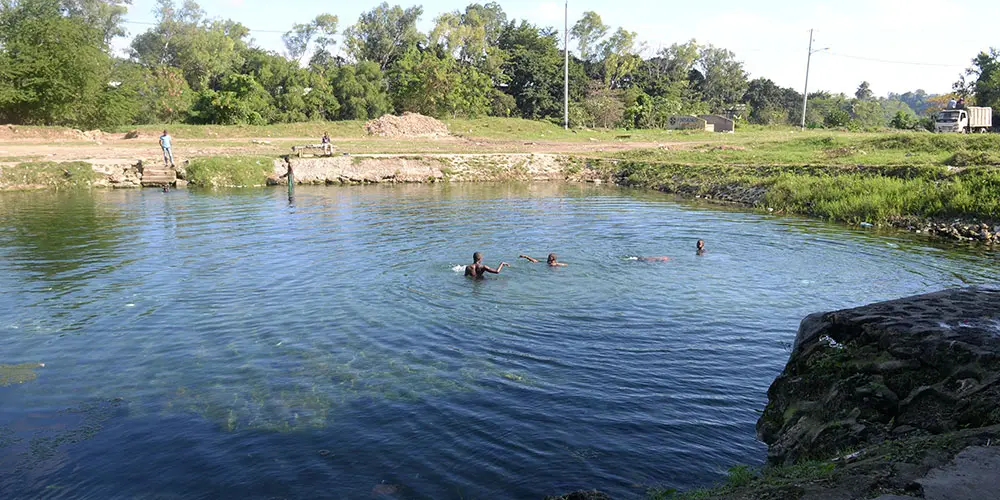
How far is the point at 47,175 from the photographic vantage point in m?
34.0

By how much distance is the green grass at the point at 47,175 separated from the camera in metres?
33.2

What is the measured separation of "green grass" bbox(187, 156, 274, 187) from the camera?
3644 cm

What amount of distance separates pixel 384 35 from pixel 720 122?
39.4 metres

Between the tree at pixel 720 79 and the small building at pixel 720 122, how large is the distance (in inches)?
740

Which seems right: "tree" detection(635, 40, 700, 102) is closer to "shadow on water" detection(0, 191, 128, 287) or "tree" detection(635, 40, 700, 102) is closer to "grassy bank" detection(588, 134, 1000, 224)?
"grassy bank" detection(588, 134, 1000, 224)

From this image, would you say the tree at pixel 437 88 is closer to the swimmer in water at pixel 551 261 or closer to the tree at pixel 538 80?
the tree at pixel 538 80

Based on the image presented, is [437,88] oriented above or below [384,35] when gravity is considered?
below

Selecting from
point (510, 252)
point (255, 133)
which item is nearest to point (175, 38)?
point (255, 133)

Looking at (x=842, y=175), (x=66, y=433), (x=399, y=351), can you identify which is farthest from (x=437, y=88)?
Answer: (x=66, y=433)

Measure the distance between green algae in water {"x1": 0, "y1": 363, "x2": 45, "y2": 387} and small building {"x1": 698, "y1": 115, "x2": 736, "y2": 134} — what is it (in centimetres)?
6814

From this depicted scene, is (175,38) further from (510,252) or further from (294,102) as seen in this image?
(510,252)

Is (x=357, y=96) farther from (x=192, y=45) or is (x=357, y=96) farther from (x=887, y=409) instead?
(x=887, y=409)

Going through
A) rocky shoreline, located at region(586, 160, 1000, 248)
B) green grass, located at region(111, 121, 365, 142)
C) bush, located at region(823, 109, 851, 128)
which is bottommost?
rocky shoreline, located at region(586, 160, 1000, 248)

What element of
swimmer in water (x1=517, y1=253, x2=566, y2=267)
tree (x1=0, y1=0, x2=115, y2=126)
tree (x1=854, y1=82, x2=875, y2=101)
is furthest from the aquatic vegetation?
tree (x1=854, y1=82, x2=875, y2=101)
